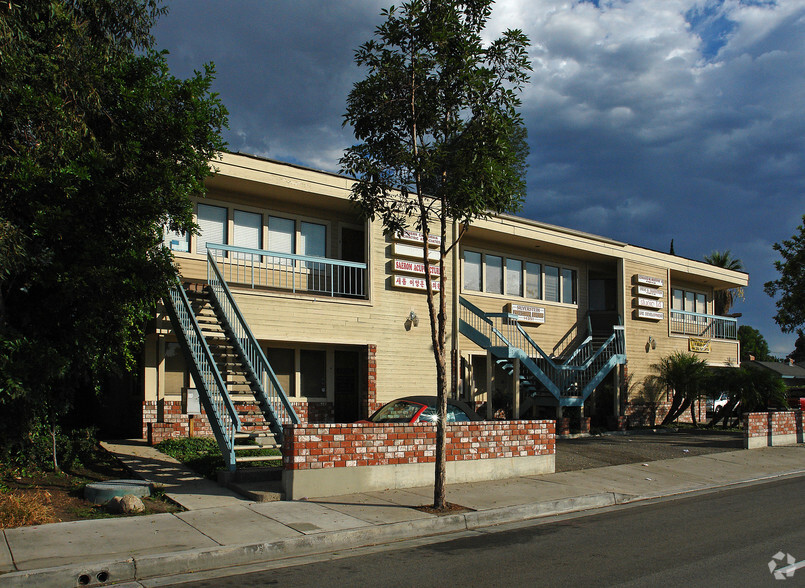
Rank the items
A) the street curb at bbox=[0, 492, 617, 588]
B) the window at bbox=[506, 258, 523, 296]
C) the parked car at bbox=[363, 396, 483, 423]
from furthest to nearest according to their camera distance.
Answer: the window at bbox=[506, 258, 523, 296] < the parked car at bbox=[363, 396, 483, 423] < the street curb at bbox=[0, 492, 617, 588]

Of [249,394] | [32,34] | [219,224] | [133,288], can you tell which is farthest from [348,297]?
[32,34]

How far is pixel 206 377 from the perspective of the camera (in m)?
12.9

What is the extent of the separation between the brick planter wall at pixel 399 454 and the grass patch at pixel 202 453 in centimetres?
189

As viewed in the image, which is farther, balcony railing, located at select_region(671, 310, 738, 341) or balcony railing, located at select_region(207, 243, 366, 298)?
balcony railing, located at select_region(671, 310, 738, 341)

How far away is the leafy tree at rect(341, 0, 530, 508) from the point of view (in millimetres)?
10445

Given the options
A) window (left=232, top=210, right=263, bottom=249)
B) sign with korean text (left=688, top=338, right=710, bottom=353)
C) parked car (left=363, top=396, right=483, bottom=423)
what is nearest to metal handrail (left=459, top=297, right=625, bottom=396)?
parked car (left=363, top=396, right=483, bottom=423)

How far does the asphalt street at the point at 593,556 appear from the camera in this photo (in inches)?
273

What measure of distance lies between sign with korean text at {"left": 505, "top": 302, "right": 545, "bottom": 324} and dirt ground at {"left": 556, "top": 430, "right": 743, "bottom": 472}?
13.1 feet

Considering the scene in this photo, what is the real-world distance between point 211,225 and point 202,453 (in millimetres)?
5623

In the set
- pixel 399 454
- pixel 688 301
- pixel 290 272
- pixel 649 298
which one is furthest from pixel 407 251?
pixel 688 301

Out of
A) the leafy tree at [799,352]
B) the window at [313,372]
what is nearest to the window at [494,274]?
the window at [313,372]

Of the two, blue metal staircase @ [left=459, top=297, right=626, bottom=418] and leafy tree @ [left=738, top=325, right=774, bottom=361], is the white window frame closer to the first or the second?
blue metal staircase @ [left=459, top=297, right=626, bottom=418]

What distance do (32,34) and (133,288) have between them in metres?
4.32

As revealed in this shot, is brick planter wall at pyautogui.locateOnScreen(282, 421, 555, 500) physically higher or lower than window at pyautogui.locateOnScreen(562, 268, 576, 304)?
lower
